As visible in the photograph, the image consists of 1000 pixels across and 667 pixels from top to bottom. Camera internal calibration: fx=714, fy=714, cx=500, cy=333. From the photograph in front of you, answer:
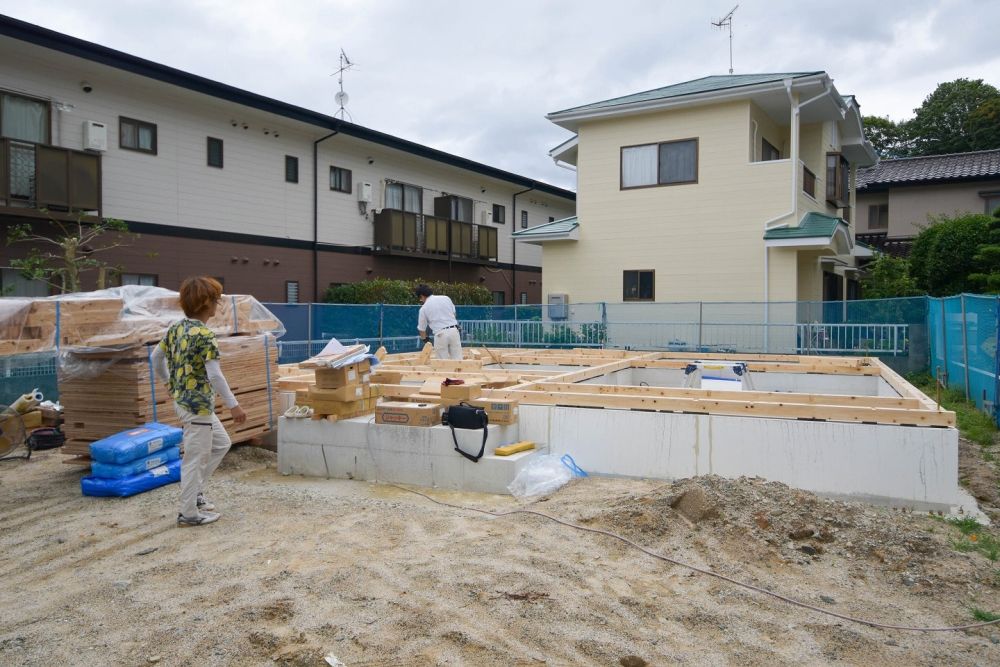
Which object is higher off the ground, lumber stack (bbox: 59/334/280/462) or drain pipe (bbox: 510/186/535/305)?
drain pipe (bbox: 510/186/535/305)

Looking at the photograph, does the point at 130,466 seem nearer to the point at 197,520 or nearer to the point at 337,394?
the point at 197,520

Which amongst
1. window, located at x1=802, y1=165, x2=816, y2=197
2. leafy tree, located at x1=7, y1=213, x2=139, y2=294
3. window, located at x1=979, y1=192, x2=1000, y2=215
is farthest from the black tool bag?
window, located at x1=979, y1=192, x2=1000, y2=215

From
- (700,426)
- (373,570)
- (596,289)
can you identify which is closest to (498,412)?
(700,426)

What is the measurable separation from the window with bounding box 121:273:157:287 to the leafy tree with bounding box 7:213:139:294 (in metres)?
0.48

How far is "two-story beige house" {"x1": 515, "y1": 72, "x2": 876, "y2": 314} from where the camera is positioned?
1656cm

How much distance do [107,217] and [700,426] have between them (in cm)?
1328

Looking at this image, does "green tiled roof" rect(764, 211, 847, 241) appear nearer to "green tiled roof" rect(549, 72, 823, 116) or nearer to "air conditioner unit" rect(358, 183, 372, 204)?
"green tiled roof" rect(549, 72, 823, 116)

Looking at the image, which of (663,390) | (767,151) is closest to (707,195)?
(767,151)

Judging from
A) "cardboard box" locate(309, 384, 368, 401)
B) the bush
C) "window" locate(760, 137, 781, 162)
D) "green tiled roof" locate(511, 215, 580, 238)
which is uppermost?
"window" locate(760, 137, 781, 162)

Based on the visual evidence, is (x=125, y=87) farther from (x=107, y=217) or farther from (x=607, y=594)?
(x=607, y=594)

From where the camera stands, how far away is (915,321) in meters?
14.7

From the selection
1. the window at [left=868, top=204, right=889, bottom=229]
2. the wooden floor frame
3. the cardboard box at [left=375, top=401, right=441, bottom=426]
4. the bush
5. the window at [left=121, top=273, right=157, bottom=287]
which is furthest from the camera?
the window at [left=868, top=204, right=889, bottom=229]

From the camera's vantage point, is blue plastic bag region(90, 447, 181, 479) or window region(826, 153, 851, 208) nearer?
blue plastic bag region(90, 447, 181, 479)

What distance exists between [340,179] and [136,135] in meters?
6.21
